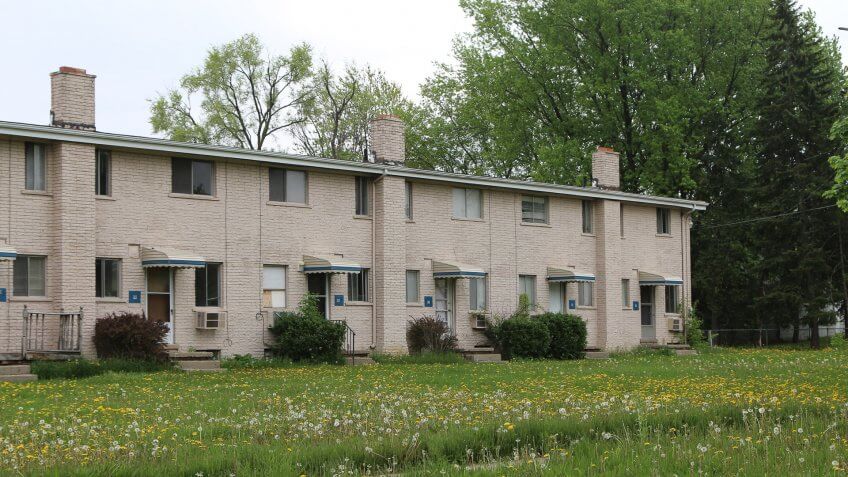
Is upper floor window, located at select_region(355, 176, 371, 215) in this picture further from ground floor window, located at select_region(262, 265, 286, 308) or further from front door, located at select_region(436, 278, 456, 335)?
front door, located at select_region(436, 278, 456, 335)

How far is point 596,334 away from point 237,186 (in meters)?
16.2

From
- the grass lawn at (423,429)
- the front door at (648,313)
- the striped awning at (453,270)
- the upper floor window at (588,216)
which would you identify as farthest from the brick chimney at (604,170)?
the grass lawn at (423,429)

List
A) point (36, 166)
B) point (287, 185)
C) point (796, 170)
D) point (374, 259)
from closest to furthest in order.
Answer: point (36, 166)
point (287, 185)
point (374, 259)
point (796, 170)

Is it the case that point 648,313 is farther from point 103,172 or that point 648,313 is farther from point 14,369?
point 14,369

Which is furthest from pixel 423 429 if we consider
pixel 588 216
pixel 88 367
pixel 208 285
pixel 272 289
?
pixel 588 216

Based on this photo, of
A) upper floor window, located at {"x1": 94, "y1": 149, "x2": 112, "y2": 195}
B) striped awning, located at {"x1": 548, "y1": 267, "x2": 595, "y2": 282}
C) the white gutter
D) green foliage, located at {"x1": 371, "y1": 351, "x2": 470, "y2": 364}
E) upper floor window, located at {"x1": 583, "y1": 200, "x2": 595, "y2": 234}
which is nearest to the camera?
the white gutter

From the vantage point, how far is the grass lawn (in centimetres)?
1005

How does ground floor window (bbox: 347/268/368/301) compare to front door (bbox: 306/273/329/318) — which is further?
ground floor window (bbox: 347/268/368/301)

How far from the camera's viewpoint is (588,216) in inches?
1652

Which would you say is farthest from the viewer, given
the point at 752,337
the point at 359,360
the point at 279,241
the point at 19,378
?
the point at 752,337

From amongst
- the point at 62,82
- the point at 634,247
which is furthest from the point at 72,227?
the point at 634,247

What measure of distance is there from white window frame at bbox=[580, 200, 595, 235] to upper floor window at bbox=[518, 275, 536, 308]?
3.55 metres

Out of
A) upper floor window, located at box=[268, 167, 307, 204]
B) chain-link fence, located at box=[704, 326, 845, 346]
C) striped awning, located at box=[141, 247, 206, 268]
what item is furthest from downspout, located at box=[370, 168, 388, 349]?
chain-link fence, located at box=[704, 326, 845, 346]

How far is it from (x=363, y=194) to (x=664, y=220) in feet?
51.9
